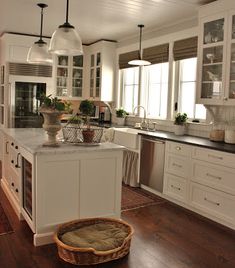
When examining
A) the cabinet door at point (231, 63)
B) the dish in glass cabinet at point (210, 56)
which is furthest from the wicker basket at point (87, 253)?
the dish in glass cabinet at point (210, 56)

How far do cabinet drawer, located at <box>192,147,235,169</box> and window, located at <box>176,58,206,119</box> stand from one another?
1.04 m

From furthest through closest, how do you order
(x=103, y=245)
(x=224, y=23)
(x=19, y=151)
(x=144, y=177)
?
1. (x=144, y=177)
2. (x=224, y=23)
3. (x=19, y=151)
4. (x=103, y=245)

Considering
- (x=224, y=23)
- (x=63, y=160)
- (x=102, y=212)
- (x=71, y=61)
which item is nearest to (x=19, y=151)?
(x=63, y=160)

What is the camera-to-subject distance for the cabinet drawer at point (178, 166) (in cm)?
388

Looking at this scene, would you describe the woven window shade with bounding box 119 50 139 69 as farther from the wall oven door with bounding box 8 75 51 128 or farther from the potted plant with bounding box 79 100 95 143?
the potted plant with bounding box 79 100 95 143

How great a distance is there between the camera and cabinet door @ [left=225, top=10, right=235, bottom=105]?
358 cm

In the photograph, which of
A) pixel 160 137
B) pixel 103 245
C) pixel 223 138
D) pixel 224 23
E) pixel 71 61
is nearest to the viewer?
pixel 103 245

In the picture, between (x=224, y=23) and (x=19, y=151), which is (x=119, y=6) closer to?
(x=224, y=23)

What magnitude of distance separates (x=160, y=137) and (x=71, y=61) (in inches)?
138

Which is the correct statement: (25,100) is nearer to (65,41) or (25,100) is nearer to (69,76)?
(69,76)

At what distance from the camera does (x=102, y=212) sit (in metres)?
3.13

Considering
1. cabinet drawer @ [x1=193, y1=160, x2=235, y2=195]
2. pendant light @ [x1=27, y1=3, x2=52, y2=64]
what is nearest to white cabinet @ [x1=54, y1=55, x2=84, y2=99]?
pendant light @ [x1=27, y1=3, x2=52, y2=64]

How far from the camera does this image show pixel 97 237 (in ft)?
8.93

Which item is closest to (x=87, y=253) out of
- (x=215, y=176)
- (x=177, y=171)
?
(x=215, y=176)
